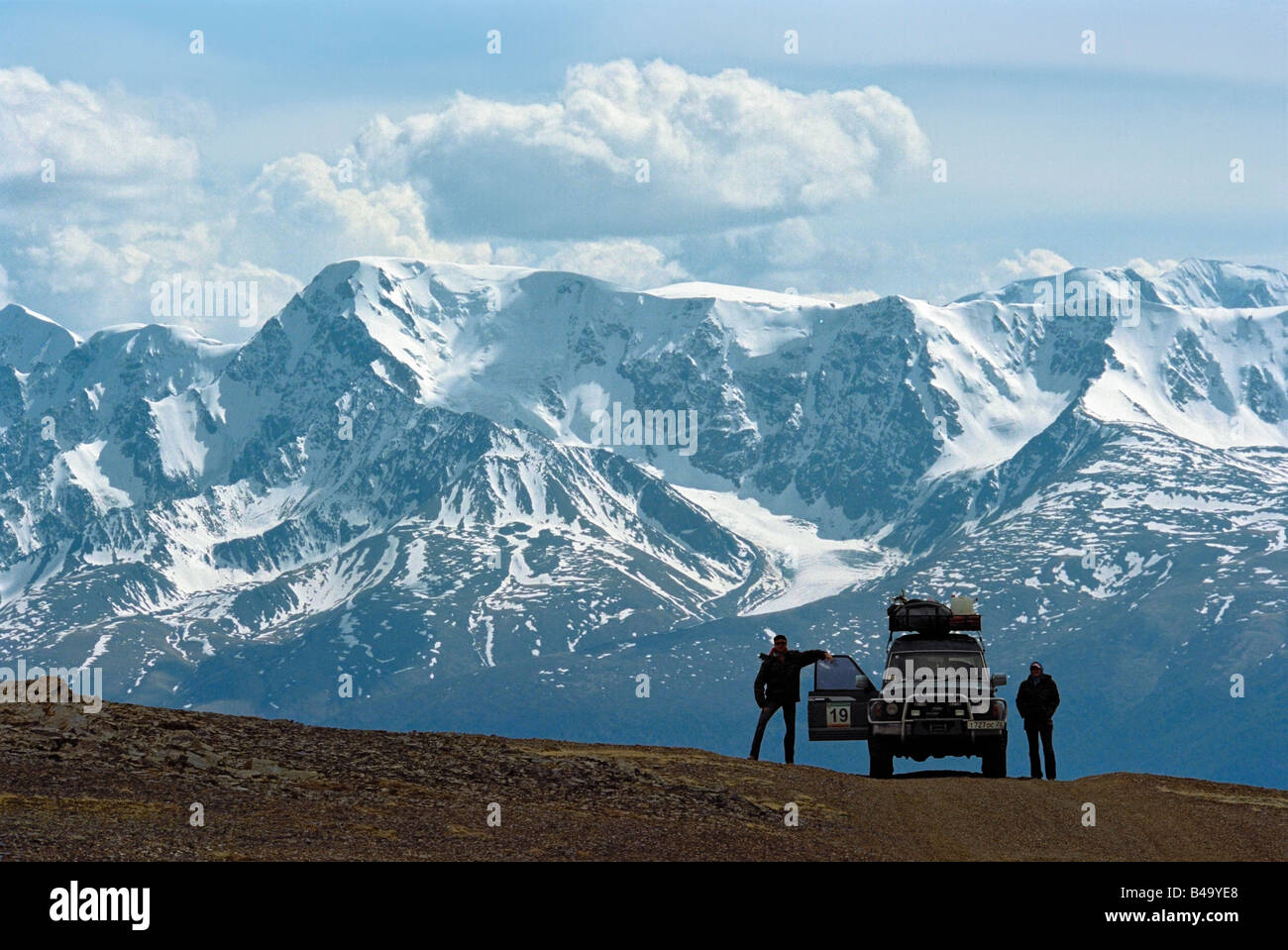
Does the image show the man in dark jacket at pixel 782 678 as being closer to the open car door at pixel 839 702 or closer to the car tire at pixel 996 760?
the open car door at pixel 839 702

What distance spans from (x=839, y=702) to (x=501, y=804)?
14.2 meters

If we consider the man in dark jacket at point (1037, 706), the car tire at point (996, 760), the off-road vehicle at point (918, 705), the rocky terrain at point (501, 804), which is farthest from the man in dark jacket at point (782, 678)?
the man in dark jacket at point (1037, 706)

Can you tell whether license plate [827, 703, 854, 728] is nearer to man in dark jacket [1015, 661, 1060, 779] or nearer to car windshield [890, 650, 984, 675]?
car windshield [890, 650, 984, 675]

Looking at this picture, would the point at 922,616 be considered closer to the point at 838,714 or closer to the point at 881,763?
the point at 838,714

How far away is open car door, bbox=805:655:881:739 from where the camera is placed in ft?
167

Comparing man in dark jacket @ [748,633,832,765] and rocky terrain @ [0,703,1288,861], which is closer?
rocky terrain @ [0,703,1288,861]

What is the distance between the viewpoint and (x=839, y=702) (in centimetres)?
5128

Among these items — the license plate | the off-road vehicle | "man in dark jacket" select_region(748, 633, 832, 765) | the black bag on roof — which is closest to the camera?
"man in dark jacket" select_region(748, 633, 832, 765)

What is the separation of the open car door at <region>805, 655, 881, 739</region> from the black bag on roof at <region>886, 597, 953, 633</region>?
2656mm

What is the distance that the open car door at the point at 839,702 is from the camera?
50.9 m

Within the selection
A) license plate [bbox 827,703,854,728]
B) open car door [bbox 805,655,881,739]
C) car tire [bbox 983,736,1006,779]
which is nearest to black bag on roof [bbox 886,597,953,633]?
open car door [bbox 805,655,881,739]

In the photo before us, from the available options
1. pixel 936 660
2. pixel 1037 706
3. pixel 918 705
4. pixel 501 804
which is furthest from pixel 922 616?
pixel 501 804

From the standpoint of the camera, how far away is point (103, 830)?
33.1 metres
